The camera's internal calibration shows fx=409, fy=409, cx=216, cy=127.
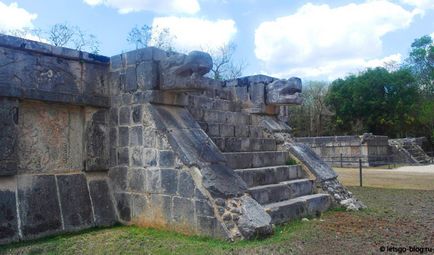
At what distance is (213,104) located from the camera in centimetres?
698

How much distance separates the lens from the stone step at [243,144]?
596 centimetres

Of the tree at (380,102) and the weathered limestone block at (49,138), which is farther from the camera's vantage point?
the tree at (380,102)

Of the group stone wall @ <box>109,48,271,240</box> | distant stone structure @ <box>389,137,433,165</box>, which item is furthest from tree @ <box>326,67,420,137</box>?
stone wall @ <box>109,48,271,240</box>

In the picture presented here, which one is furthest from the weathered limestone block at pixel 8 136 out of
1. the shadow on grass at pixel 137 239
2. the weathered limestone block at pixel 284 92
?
the weathered limestone block at pixel 284 92

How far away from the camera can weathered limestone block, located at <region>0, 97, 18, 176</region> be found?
429cm

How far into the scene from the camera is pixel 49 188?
4703 millimetres

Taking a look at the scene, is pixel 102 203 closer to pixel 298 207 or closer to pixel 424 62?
pixel 298 207

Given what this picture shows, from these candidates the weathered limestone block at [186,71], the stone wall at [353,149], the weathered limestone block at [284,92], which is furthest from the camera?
the stone wall at [353,149]

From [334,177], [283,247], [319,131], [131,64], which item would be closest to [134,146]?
[131,64]

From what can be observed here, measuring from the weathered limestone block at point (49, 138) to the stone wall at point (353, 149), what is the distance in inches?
628

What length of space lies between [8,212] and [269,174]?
3364mm

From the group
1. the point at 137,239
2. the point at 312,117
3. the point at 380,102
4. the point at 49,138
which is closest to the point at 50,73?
the point at 49,138

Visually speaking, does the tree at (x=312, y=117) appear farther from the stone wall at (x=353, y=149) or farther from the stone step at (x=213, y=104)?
the stone step at (x=213, y=104)

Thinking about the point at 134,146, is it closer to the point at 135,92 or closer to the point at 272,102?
the point at 135,92
